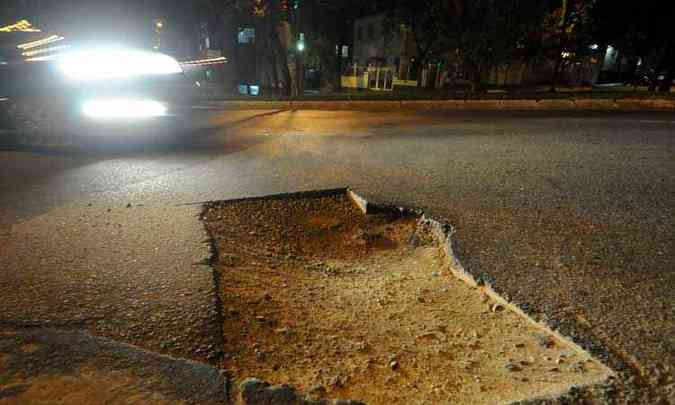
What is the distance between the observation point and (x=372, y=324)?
262 cm

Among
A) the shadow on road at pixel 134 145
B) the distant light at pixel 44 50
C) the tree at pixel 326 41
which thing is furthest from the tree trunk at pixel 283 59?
the distant light at pixel 44 50

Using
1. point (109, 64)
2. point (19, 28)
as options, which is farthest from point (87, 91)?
point (19, 28)

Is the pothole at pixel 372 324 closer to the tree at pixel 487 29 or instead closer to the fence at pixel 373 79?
the tree at pixel 487 29

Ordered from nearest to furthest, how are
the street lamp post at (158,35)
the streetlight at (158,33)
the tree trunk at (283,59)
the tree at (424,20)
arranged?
the street lamp post at (158,35) → the streetlight at (158,33) → the tree at (424,20) → the tree trunk at (283,59)

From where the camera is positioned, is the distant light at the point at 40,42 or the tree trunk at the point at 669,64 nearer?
the distant light at the point at 40,42

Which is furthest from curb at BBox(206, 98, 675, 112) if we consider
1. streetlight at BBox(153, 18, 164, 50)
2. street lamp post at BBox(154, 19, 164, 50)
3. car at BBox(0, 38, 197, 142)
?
car at BBox(0, 38, 197, 142)

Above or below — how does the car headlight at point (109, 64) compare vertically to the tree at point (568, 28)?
below

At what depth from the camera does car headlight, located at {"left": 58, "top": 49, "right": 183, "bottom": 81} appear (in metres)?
7.41

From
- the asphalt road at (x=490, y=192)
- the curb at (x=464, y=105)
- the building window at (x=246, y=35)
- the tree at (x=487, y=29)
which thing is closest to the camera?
the asphalt road at (x=490, y=192)

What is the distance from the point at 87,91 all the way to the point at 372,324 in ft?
23.6

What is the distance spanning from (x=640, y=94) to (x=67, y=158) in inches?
616

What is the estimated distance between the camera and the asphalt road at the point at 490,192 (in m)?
2.57

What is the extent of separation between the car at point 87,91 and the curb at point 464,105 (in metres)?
4.14

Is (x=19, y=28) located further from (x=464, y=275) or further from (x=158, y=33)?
(x=464, y=275)
